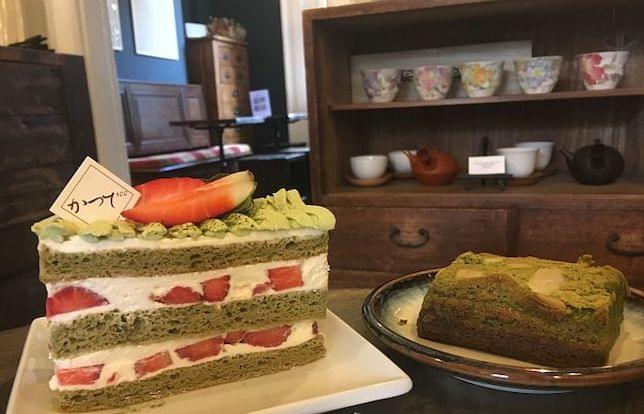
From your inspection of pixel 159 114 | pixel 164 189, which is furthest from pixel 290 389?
pixel 159 114

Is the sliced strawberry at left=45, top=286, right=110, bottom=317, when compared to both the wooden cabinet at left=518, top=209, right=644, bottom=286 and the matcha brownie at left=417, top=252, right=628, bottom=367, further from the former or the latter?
the wooden cabinet at left=518, top=209, right=644, bottom=286

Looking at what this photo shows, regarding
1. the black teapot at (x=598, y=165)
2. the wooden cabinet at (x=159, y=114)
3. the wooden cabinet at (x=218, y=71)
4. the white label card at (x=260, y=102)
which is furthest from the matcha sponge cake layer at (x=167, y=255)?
the wooden cabinet at (x=218, y=71)

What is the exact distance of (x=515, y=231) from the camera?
149 centimetres

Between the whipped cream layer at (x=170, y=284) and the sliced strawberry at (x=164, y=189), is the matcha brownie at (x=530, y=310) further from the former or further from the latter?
the sliced strawberry at (x=164, y=189)

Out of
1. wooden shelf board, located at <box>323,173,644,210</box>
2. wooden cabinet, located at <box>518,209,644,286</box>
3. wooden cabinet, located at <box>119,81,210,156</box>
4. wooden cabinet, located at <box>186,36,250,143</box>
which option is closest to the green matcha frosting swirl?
wooden shelf board, located at <box>323,173,644,210</box>

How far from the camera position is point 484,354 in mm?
720

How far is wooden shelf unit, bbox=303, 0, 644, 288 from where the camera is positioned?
1.44 metres

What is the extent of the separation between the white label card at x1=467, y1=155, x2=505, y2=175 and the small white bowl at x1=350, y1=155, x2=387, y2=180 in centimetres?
29

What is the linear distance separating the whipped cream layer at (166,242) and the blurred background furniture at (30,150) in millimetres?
1284

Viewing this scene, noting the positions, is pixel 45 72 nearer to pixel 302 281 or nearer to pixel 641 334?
pixel 302 281

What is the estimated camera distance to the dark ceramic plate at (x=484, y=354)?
22.9 inches

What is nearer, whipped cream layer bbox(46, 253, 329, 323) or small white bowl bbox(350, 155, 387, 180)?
whipped cream layer bbox(46, 253, 329, 323)

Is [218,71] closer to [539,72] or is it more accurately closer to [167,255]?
[539,72]

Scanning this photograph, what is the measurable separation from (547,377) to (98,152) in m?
1.93
